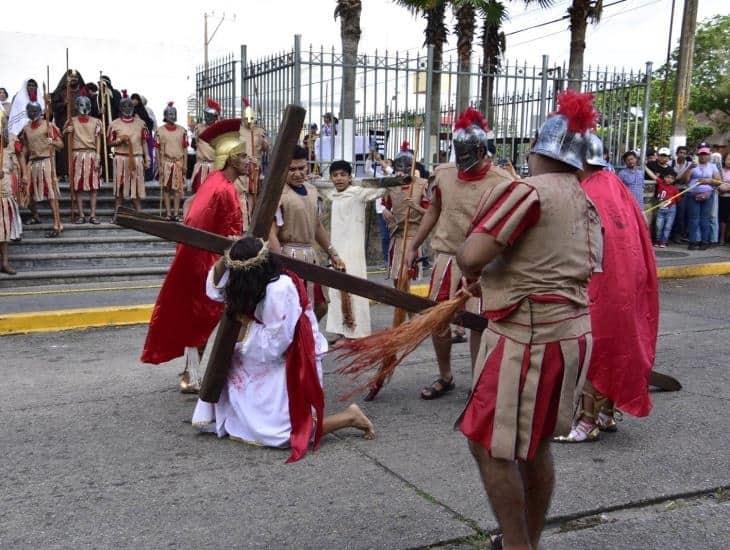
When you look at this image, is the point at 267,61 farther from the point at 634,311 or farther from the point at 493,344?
the point at 493,344

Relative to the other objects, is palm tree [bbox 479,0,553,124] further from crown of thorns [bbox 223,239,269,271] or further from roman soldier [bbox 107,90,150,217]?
crown of thorns [bbox 223,239,269,271]

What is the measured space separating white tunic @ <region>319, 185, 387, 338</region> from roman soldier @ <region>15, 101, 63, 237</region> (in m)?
5.54

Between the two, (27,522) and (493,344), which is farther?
(27,522)

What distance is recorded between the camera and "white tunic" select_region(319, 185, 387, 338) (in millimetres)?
7473

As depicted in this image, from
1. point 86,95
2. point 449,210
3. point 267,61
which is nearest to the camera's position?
point 449,210

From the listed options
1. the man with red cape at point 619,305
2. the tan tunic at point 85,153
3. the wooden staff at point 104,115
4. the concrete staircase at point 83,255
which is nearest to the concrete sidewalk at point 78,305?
the concrete staircase at point 83,255

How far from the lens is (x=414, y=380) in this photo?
6.45m

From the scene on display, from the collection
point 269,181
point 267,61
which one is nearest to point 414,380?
point 269,181

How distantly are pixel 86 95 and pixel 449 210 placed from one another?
9.80 meters

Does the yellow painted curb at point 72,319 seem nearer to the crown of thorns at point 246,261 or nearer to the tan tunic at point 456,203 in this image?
the tan tunic at point 456,203

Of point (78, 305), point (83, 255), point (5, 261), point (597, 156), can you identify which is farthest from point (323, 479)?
point (83, 255)

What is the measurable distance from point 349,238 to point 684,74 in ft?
52.7

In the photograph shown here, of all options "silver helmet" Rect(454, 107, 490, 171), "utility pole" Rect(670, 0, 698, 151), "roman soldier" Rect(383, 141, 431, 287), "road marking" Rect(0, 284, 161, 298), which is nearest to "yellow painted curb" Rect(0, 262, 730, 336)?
"road marking" Rect(0, 284, 161, 298)

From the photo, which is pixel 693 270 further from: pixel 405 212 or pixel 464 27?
pixel 464 27
